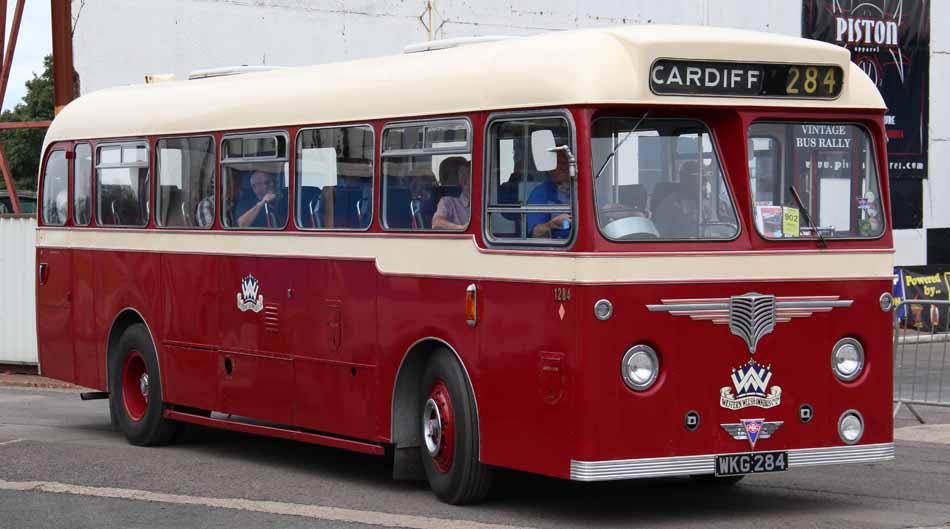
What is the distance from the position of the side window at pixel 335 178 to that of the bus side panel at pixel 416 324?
0.65m

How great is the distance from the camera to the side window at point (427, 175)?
10702mm

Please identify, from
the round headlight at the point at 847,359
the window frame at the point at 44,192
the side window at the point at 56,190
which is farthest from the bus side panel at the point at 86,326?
the round headlight at the point at 847,359

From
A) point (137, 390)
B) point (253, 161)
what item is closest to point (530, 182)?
point (253, 161)

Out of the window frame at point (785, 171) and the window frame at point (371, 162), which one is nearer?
the window frame at point (785, 171)

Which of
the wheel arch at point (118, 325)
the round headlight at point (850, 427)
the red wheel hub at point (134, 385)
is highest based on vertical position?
the wheel arch at point (118, 325)

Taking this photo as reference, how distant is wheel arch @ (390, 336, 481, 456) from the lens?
11.2 m

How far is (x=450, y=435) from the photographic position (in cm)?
1079

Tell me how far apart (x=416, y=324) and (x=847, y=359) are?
2.75m

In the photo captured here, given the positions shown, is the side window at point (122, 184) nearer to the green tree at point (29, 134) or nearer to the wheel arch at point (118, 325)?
the wheel arch at point (118, 325)

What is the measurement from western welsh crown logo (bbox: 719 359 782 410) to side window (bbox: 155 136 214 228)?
5278 millimetres

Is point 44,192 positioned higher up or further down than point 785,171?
further down

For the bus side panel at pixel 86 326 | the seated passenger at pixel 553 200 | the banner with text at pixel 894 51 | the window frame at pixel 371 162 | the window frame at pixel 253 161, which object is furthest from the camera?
the banner with text at pixel 894 51

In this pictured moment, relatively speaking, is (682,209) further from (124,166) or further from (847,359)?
(124,166)

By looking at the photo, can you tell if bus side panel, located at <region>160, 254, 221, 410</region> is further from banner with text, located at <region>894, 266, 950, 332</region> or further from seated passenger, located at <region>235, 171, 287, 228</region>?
banner with text, located at <region>894, 266, 950, 332</region>
